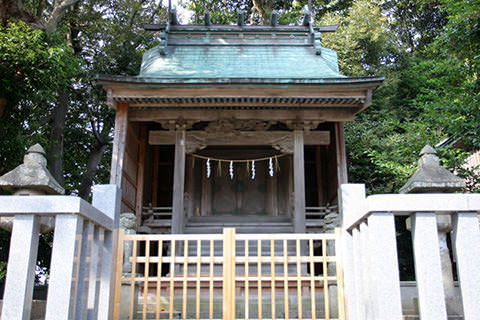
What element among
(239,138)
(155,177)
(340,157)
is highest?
(239,138)

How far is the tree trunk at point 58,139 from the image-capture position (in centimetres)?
1273

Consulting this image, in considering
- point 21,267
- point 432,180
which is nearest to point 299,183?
point 432,180

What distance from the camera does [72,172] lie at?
16469mm

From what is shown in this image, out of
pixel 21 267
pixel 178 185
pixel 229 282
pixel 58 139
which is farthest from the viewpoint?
pixel 58 139

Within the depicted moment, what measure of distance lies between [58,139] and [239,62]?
6.61 m

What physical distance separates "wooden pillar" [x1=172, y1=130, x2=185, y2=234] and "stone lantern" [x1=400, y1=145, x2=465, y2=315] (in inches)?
183

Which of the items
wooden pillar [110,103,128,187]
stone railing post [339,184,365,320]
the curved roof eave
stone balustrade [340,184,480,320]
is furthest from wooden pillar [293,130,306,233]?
stone balustrade [340,184,480,320]

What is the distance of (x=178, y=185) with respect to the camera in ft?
29.4

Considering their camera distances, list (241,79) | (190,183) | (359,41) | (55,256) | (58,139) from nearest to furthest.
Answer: (55,256), (241,79), (190,183), (58,139), (359,41)

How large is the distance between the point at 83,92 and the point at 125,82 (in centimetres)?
756

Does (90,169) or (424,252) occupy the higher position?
(90,169)

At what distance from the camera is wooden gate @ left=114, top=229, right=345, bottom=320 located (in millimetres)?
5039

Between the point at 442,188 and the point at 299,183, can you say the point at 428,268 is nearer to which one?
the point at 442,188

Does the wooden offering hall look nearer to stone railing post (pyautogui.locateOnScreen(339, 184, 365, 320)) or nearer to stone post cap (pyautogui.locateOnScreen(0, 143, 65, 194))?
stone railing post (pyautogui.locateOnScreen(339, 184, 365, 320))
